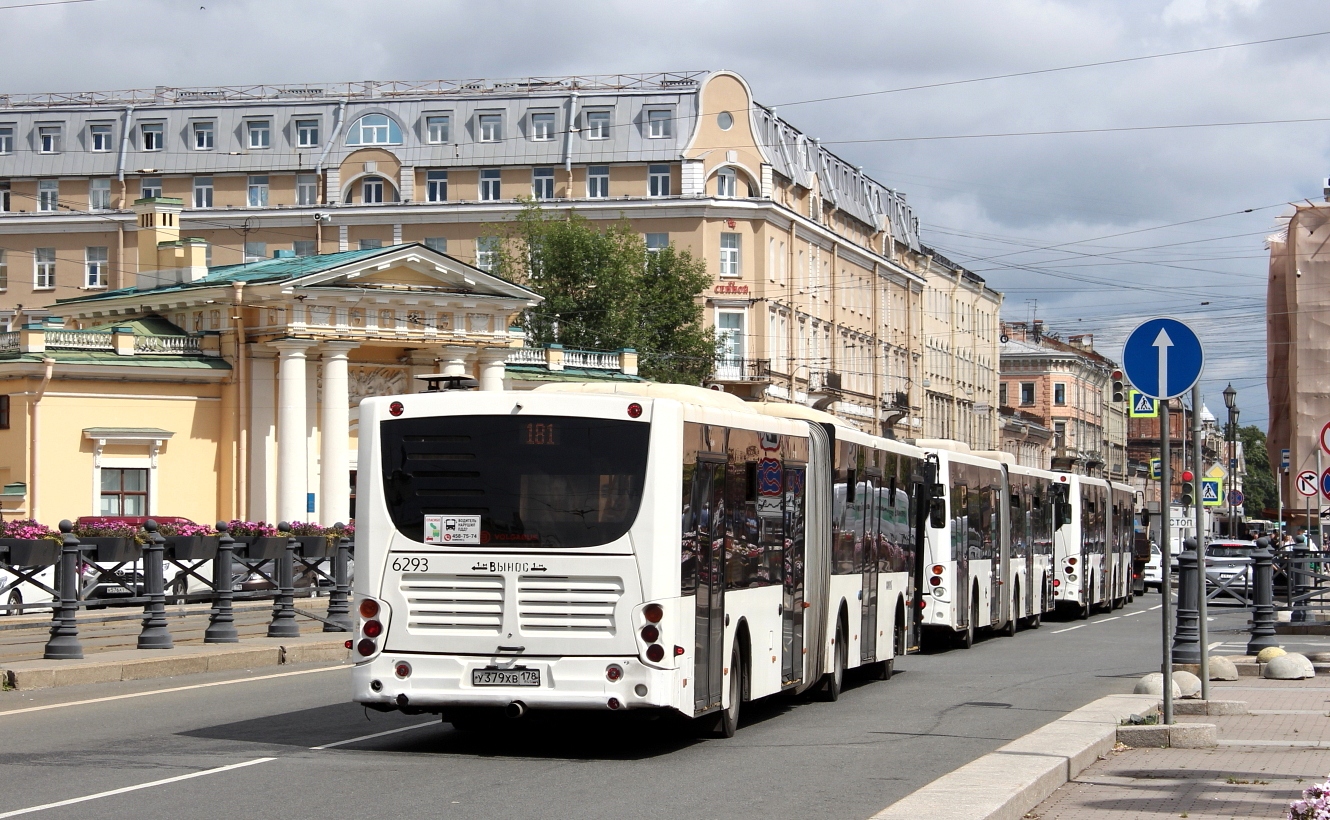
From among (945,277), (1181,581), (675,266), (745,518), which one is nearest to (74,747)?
(745,518)

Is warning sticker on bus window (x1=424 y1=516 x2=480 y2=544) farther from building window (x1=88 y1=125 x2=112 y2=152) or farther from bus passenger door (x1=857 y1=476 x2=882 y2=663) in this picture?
building window (x1=88 y1=125 x2=112 y2=152)

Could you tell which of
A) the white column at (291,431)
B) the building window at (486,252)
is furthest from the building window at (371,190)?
the white column at (291,431)

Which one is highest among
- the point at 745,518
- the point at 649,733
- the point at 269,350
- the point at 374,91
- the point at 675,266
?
the point at 374,91

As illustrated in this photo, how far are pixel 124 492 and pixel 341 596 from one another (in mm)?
25139

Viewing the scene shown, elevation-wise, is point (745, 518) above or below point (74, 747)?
above

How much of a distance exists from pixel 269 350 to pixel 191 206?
28.6m

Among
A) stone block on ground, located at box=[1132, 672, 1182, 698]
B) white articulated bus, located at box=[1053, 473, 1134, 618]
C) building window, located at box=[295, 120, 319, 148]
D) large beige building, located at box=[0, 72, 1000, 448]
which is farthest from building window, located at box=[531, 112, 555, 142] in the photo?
stone block on ground, located at box=[1132, 672, 1182, 698]

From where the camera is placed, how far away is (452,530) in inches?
510

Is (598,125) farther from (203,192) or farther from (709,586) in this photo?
(709,586)

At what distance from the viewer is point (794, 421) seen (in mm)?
16484

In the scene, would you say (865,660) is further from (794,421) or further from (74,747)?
(74,747)

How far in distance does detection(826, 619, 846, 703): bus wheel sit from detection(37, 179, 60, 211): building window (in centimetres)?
6848

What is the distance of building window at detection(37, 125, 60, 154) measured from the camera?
80000 millimetres

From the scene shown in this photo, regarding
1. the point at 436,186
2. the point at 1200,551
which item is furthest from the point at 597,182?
the point at 1200,551
